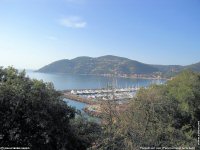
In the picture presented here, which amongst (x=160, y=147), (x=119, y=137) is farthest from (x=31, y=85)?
(x=160, y=147)

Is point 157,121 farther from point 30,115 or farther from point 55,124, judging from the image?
point 30,115

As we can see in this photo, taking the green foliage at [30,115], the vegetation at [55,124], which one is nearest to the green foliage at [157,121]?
the vegetation at [55,124]

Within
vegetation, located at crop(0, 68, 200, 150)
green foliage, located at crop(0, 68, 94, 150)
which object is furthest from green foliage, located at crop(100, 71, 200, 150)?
green foliage, located at crop(0, 68, 94, 150)

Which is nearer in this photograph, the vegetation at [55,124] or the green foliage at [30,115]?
the vegetation at [55,124]

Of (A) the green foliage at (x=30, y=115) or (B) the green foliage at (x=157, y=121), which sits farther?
(A) the green foliage at (x=30, y=115)

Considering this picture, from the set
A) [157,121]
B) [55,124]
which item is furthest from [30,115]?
[157,121]

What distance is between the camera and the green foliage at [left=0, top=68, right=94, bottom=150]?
10.0 meters

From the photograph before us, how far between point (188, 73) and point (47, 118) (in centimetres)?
2172

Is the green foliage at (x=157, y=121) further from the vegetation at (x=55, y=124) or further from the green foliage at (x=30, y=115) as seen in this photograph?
the green foliage at (x=30, y=115)

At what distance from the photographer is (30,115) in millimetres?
10312

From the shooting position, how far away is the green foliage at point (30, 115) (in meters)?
10.0

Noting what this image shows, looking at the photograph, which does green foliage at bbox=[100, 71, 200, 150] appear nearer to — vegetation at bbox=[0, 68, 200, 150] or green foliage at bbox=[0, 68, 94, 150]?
vegetation at bbox=[0, 68, 200, 150]

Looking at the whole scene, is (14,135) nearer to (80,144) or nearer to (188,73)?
(80,144)

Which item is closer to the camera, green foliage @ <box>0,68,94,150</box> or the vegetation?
the vegetation
